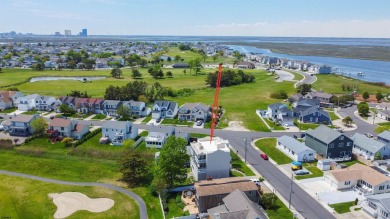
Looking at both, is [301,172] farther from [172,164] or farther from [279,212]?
[172,164]

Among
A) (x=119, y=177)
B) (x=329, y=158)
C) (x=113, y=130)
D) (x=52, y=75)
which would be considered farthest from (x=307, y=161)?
(x=52, y=75)

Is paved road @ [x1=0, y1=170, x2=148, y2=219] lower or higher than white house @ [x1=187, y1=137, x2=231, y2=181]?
lower

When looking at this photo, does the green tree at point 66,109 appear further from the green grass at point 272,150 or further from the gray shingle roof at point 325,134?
the gray shingle roof at point 325,134

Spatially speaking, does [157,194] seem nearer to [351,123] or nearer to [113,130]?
[113,130]

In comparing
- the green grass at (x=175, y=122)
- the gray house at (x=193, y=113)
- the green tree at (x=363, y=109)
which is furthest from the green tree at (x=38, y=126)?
the green tree at (x=363, y=109)

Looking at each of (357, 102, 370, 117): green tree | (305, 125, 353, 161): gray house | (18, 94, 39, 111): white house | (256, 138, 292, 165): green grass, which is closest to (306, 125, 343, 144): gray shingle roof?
(305, 125, 353, 161): gray house

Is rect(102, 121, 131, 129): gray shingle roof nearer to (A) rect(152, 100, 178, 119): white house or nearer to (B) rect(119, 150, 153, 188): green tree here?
(A) rect(152, 100, 178, 119): white house
